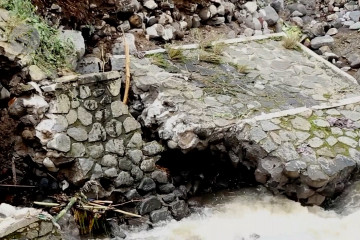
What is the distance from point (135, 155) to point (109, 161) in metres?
0.41

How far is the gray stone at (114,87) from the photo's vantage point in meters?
7.94

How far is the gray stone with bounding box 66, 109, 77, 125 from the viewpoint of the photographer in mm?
7551

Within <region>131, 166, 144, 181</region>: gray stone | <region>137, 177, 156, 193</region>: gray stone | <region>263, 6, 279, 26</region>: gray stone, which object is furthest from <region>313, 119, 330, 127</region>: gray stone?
<region>263, 6, 279, 26</region>: gray stone

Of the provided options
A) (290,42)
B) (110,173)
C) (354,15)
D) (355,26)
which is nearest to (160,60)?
(110,173)

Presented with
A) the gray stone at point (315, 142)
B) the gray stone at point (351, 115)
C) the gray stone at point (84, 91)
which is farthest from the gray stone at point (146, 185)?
the gray stone at point (351, 115)

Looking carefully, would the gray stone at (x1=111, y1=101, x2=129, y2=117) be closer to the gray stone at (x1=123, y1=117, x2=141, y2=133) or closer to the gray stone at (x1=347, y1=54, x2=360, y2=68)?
the gray stone at (x1=123, y1=117, x2=141, y2=133)

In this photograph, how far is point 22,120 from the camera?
24.6 feet

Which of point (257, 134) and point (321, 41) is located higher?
point (321, 41)

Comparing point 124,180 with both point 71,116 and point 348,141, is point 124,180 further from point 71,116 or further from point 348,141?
point 348,141

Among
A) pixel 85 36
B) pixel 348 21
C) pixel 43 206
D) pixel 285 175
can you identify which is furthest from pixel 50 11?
pixel 348 21

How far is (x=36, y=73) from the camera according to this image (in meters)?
7.62

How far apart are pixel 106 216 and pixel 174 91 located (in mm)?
2381

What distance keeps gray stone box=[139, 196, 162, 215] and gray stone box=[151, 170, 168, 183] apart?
31 centimetres

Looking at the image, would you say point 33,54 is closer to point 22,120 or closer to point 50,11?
point 22,120
